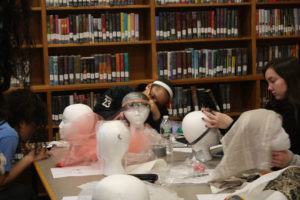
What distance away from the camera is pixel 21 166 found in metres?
2.85

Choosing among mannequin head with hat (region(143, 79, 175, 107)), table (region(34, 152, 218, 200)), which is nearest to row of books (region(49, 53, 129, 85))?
mannequin head with hat (region(143, 79, 175, 107))

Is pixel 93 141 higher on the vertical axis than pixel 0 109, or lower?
lower

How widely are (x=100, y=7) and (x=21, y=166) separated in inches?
86.6

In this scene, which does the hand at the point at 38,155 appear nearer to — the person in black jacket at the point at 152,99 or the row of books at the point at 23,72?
the person in black jacket at the point at 152,99

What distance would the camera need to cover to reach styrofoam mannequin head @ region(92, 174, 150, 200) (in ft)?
5.11

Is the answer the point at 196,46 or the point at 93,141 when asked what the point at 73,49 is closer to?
the point at 196,46

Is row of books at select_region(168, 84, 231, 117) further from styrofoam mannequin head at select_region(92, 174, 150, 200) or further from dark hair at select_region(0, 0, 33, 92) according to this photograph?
dark hair at select_region(0, 0, 33, 92)

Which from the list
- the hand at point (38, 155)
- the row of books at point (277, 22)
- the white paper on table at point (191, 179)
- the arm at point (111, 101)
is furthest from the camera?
the row of books at point (277, 22)

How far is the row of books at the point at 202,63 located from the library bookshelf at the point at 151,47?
0.07 metres

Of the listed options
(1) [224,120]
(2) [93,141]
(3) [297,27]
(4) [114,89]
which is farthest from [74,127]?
(3) [297,27]

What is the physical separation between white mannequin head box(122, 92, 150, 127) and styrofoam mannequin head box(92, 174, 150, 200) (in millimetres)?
1258

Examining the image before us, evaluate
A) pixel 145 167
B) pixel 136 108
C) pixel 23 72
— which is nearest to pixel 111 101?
pixel 136 108

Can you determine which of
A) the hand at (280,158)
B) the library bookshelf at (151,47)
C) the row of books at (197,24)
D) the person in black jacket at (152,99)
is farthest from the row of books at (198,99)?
the hand at (280,158)

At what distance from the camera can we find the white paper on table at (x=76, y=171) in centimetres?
255
